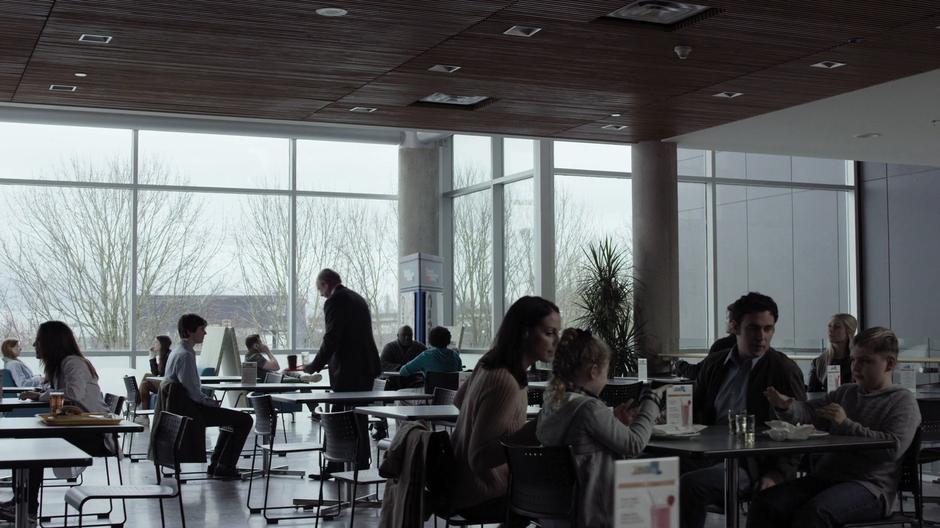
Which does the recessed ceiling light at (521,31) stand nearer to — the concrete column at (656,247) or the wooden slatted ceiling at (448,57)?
the wooden slatted ceiling at (448,57)

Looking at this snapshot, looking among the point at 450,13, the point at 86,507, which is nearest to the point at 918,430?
the point at 450,13

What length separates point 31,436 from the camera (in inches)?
221

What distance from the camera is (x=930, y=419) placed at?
249 inches

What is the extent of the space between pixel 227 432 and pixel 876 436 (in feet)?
19.8

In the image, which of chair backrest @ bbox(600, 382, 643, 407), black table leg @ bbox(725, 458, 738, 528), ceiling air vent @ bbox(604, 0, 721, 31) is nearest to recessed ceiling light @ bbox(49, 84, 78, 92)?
ceiling air vent @ bbox(604, 0, 721, 31)

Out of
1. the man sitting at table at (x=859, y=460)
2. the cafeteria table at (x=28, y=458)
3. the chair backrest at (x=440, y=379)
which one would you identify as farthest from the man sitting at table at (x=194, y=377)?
the man sitting at table at (x=859, y=460)

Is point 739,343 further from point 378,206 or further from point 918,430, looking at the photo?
point 378,206

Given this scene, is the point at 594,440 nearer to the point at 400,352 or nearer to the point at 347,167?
the point at 400,352

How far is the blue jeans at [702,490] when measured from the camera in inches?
184

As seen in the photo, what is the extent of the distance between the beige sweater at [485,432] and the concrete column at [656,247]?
25.9 ft

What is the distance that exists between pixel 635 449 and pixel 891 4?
4060mm

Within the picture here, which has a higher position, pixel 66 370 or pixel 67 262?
pixel 67 262

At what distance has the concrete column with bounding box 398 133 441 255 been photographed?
17.5m

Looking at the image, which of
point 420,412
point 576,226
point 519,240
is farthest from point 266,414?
point 519,240
